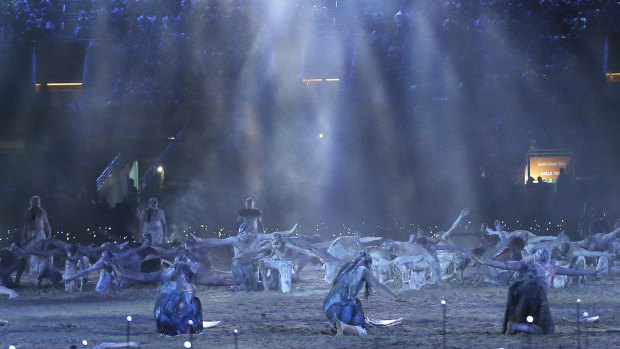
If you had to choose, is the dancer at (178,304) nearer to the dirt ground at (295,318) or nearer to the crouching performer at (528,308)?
the dirt ground at (295,318)

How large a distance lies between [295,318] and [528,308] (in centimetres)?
392

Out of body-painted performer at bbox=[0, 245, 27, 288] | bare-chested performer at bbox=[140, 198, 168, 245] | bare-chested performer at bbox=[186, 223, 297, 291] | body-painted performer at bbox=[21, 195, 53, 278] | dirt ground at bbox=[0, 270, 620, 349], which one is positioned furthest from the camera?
bare-chested performer at bbox=[140, 198, 168, 245]

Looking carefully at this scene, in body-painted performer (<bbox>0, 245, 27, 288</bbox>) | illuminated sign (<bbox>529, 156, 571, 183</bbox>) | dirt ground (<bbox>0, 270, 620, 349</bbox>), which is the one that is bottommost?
dirt ground (<bbox>0, 270, 620, 349</bbox>)

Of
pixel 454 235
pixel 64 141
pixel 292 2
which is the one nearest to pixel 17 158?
pixel 64 141

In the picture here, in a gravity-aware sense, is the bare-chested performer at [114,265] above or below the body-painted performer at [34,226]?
below

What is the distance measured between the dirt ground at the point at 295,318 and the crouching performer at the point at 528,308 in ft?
0.67

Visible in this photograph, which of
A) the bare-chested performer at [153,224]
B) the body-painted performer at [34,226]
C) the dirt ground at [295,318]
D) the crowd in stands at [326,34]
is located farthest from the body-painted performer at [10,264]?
the crowd in stands at [326,34]

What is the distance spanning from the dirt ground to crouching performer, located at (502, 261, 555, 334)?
0.20 m

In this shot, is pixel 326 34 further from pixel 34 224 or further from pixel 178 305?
pixel 178 305

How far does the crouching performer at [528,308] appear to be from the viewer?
11.2m

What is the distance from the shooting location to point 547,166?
31.5 m

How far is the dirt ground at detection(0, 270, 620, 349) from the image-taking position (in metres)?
11.1

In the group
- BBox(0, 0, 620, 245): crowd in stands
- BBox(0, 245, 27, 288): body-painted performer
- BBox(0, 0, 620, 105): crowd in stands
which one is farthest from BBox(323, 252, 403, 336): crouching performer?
BBox(0, 0, 620, 105): crowd in stands

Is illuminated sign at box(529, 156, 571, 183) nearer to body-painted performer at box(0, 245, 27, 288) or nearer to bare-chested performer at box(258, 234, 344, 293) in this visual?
bare-chested performer at box(258, 234, 344, 293)
